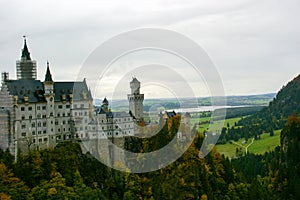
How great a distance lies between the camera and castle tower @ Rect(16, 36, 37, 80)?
83.7 meters

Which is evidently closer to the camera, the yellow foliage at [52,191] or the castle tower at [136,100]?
the yellow foliage at [52,191]

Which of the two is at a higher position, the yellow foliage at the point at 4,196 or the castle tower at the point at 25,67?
the castle tower at the point at 25,67

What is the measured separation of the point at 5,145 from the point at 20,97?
8201mm

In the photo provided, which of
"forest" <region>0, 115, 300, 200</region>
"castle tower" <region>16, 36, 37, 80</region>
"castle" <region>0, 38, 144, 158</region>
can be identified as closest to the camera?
"forest" <region>0, 115, 300, 200</region>

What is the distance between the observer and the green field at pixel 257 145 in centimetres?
15475

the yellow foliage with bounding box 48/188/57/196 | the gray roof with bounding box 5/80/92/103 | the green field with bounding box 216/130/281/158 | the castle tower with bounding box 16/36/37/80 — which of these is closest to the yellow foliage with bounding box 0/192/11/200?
the yellow foliage with bounding box 48/188/57/196

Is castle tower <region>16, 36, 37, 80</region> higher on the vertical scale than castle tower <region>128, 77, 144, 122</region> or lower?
higher

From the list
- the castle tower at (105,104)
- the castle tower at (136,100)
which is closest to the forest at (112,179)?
the castle tower at (105,104)

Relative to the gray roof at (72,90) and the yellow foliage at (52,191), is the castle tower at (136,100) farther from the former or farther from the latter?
the yellow foliage at (52,191)

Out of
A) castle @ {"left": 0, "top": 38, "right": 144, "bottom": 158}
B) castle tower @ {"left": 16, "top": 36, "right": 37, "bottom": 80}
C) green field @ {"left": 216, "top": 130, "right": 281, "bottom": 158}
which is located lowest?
green field @ {"left": 216, "top": 130, "right": 281, "bottom": 158}

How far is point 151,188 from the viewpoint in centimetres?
7094


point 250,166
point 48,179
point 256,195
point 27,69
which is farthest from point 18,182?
point 250,166

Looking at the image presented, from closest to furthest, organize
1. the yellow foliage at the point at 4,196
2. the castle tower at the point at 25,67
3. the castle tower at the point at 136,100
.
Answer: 1. the yellow foliage at the point at 4,196
2. the castle tower at the point at 136,100
3. the castle tower at the point at 25,67

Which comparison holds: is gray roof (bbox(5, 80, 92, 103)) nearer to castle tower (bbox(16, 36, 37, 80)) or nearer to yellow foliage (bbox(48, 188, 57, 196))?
castle tower (bbox(16, 36, 37, 80))
